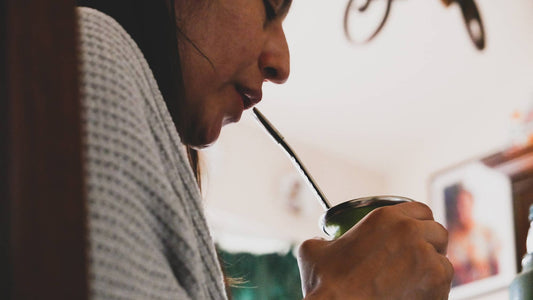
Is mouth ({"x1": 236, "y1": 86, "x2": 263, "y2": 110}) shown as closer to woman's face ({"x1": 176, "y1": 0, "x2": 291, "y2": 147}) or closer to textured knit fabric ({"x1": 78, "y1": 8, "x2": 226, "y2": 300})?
woman's face ({"x1": 176, "y1": 0, "x2": 291, "y2": 147})

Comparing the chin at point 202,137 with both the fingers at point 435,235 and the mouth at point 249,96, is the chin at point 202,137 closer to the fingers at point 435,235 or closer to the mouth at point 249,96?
the mouth at point 249,96

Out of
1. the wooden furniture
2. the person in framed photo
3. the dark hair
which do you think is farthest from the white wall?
the wooden furniture

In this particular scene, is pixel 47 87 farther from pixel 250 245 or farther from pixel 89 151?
pixel 250 245

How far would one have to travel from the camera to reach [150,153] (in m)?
0.44

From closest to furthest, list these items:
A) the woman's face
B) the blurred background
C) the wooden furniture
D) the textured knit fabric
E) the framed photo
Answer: the wooden furniture
the textured knit fabric
the woman's face
the blurred background
the framed photo

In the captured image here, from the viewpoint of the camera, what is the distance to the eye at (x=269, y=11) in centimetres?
82

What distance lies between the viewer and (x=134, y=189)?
42 cm

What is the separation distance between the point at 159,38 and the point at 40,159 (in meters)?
0.38

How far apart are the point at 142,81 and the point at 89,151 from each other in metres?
0.10

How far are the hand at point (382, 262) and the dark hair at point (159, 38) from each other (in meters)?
0.17

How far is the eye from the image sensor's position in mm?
816

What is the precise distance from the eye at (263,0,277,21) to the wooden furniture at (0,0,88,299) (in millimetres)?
494

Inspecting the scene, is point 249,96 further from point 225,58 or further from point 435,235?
point 435,235

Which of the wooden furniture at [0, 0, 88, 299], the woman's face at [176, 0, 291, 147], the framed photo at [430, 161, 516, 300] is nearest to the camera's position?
the wooden furniture at [0, 0, 88, 299]
